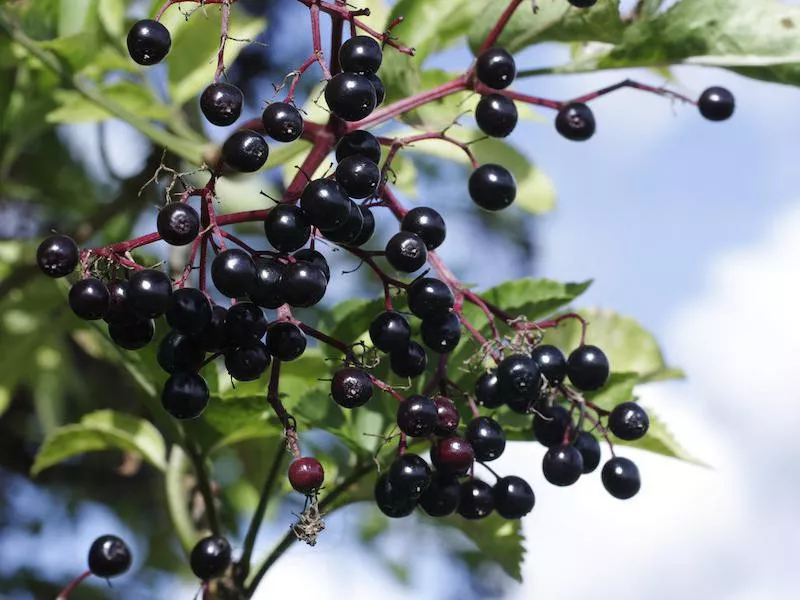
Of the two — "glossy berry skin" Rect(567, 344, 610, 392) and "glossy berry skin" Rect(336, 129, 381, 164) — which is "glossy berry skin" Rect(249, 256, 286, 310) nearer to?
"glossy berry skin" Rect(336, 129, 381, 164)

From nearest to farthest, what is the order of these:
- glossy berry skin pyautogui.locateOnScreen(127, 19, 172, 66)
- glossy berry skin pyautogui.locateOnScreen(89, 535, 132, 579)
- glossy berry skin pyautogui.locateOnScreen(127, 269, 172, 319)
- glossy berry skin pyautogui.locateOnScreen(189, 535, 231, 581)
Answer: glossy berry skin pyautogui.locateOnScreen(127, 269, 172, 319) → glossy berry skin pyautogui.locateOnScreen(127, 19, 172, 66) → glossy berry skin pyautogui.locateOnScreen(189, 535, 231, 581) → glossy berry skin pyautogui.locateOnScreen(89, 535, 132, 579)

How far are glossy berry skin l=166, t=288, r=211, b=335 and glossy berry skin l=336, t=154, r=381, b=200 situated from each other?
0.64 feet

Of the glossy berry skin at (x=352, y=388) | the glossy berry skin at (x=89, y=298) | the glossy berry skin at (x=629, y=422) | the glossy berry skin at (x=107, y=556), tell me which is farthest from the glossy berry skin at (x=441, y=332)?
the glossy berry skin at (x=107, y=556)

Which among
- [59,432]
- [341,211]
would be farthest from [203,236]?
[59,432]

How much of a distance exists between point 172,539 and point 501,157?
162 cm

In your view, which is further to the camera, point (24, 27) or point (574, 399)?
point (24, 27)

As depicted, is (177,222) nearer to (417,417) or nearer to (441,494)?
(417,417)

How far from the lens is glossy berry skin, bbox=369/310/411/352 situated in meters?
1.29

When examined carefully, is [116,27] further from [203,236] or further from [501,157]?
[203,236]

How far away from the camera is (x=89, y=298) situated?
1.17 meters

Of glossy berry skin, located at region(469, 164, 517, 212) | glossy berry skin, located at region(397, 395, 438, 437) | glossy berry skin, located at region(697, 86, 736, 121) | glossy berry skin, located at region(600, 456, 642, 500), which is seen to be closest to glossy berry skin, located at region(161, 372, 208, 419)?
glossy berry skin, located at region(397, 395, 438, 437)

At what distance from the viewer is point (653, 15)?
5.59 ft

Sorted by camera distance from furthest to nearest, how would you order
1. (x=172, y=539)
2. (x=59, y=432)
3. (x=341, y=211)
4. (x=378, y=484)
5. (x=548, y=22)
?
(x=172, y=539) → (x=59, y=432) → (x=548, y=22) → (x=378, y=484) → (x=341, y=211)

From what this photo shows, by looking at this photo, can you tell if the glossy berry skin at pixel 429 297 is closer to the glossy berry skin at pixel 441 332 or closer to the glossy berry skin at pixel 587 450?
the glossy berry skin at pixel 441 332
